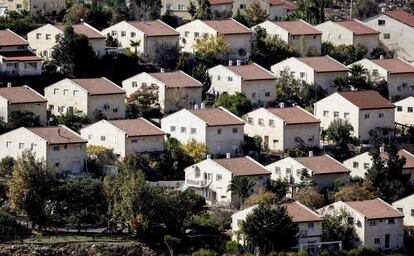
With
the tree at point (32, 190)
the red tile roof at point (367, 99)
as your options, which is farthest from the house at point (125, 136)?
the red tile roof at point (367, 99)

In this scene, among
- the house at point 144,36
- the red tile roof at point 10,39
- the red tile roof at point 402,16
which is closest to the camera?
the red tile roof at point 10,39

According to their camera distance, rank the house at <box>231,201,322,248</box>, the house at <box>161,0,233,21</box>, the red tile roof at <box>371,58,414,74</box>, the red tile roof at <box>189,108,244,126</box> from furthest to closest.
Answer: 1. the house at <box>161,0,233,21</box>
2. the red tile roof at <box>371,58,414,74</box>
3. the red tile roof at <box>189,108,244,126</box>
4. the house at <box>231,201,322,248</box>

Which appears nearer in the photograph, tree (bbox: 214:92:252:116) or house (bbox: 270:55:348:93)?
tree (bbox: 214:92:252:116)

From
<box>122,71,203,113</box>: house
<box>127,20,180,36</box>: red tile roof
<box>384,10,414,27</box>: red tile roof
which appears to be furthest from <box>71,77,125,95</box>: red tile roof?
<box>384,10,414,27</box>: red tile roof

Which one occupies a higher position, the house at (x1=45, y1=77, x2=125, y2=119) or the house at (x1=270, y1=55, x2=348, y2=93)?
the house at (x1=270, y1=55, x2=348, y2=93)

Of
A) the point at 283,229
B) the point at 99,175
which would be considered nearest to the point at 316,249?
the point at 283,229

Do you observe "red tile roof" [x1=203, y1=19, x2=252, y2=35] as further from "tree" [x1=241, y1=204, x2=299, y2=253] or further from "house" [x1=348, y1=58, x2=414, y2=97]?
"tree" [x1=241, y1=204, x2=299, y2=253]

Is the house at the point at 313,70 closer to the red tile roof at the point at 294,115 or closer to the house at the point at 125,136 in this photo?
the red tile roof at the point at 294,115
